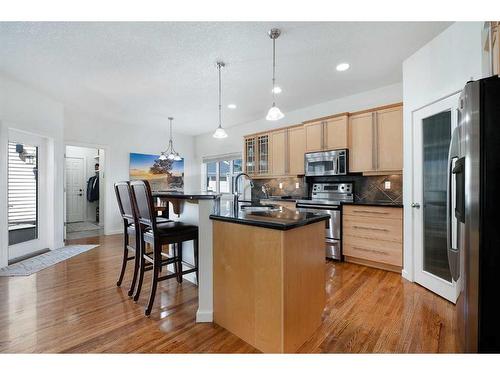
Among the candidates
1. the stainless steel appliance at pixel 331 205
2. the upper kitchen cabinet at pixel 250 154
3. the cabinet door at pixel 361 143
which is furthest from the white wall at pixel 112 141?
the cabinet door at pixel 361 143

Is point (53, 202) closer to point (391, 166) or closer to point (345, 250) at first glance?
point (345, 250)

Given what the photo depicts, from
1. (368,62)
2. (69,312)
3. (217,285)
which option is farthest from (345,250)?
(69,312)

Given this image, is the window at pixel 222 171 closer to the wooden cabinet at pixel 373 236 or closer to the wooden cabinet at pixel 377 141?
the wooden cabinet at pixel 377 141

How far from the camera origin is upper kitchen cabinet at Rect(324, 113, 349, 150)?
12.0 feet

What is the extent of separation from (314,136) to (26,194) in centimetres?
492

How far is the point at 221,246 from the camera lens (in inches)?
70.3

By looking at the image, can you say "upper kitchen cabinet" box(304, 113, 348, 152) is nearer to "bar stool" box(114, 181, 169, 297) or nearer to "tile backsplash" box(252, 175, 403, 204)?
"tile backsplash" box(252, 175, 403, 204)

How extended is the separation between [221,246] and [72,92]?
3873 mm

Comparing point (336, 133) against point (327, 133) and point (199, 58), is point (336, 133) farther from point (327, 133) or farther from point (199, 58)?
point (199, 58)

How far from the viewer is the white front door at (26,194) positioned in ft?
11.5

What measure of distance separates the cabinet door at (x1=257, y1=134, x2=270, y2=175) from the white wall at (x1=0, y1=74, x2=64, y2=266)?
12.4 feet

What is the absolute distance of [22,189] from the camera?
369 centimetres

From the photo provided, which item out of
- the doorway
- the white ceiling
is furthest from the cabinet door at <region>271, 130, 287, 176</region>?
the doorway

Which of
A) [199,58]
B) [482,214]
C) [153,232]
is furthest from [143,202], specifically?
[482,214]
